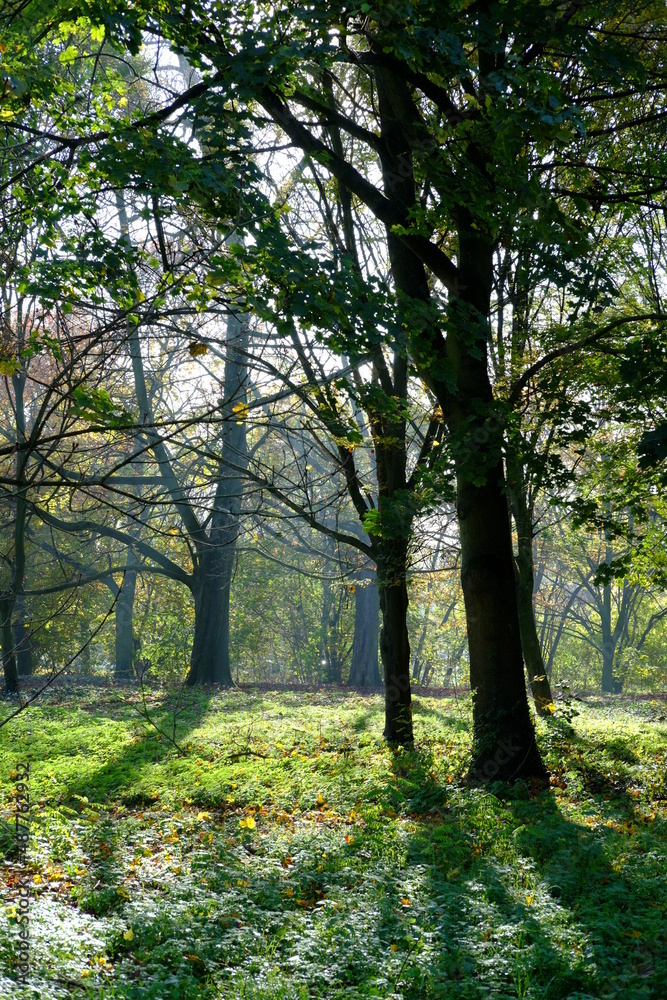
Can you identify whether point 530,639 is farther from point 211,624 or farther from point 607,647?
point 607,647

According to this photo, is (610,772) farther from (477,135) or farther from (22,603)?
(22,603)

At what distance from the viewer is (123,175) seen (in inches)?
189

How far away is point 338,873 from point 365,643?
2089 cm

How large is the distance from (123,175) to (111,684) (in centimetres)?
1498

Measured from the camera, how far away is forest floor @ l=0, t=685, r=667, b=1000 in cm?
356

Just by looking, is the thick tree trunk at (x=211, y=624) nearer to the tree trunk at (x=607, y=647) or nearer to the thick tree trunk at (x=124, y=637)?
the thick tree trunk at (x=124, y=637)

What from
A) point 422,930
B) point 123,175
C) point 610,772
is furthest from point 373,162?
point 422,930

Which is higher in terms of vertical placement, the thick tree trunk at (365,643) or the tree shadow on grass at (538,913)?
the thick tree trunk at (365,643)

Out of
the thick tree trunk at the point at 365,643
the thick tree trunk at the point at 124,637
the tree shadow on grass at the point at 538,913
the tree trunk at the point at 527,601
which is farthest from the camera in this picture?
the thick tree trunk at the point at 365,643

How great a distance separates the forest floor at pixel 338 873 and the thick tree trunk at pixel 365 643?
16.1m

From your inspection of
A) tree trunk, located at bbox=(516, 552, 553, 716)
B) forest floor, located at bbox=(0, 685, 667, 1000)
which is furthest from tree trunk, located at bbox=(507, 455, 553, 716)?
forest floor, located at bbox=(0, 685, 667, 1000)

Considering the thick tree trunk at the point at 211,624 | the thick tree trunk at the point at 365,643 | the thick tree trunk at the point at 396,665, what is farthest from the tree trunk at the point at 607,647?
the thick tree trunk at the point at 396,665

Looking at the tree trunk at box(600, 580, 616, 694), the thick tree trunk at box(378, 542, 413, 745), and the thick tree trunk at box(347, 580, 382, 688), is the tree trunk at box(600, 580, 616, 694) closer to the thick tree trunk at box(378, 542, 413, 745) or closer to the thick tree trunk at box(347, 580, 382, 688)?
the thick tree trunk at box(347, 580, 382, 688)

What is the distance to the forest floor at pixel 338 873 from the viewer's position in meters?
3.56
